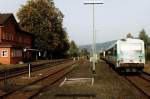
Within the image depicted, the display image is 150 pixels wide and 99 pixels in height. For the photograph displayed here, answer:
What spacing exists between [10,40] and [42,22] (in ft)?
49.9

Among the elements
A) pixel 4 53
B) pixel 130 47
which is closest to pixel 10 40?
pixel 4 53

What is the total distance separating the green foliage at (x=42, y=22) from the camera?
82.8 meters

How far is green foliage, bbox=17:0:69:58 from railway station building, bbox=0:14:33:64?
4011mm

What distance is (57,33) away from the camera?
87750 millimetres

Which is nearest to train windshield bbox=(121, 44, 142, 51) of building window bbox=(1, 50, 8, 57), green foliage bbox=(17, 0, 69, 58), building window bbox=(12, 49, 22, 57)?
building window bbox=(1, 50, 8, 57)

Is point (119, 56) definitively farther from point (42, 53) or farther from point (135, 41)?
point (42, 53)

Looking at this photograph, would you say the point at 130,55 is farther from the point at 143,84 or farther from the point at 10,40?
the point at 10,40

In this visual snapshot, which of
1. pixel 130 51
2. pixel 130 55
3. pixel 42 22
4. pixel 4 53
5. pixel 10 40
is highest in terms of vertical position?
pixel 42 22

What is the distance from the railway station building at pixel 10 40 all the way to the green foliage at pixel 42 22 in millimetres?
4011

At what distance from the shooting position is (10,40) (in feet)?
227

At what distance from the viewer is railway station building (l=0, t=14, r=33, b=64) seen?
5941cm

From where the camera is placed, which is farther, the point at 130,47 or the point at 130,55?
the point at 130,47

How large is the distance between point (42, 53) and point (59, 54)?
57.5ft

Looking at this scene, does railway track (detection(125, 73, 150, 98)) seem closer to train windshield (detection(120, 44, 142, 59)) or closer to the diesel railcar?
the diesel railcar
